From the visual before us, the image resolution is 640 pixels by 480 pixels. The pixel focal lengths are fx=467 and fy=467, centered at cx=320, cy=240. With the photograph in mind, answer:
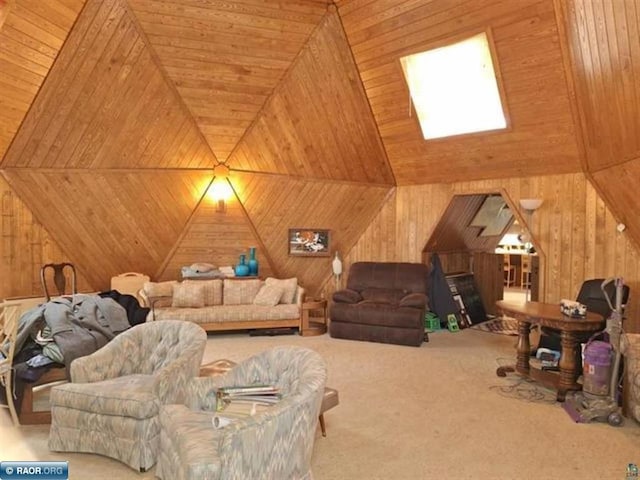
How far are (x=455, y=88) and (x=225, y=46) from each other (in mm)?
2731

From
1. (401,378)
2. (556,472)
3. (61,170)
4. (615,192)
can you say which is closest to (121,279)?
(61,170)

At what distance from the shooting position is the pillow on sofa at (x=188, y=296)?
636cm

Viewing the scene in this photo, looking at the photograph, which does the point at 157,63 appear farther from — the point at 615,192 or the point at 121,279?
the point at 615,192

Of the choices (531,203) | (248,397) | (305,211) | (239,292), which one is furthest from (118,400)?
(531,203)

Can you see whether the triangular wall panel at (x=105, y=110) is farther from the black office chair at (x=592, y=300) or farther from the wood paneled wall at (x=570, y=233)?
the black office chair at (x=592, y=300)

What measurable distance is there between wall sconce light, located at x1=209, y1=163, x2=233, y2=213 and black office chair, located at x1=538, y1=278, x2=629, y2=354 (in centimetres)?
457

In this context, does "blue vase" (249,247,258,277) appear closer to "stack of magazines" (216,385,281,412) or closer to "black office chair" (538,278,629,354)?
"black office chair" (538,278,629,354)

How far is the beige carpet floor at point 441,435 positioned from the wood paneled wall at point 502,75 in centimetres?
261

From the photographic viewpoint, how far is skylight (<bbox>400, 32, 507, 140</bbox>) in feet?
16.8

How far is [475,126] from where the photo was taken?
577 centimetres

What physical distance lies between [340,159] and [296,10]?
2.28m

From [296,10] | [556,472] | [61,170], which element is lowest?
[556,472]

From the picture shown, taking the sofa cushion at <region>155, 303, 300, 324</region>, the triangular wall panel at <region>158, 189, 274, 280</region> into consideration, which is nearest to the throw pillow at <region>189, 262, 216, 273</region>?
the triangular wall panel at <region>158, 189, 274, 280</region>

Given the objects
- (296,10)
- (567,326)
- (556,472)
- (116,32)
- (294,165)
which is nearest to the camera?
(556,472)
